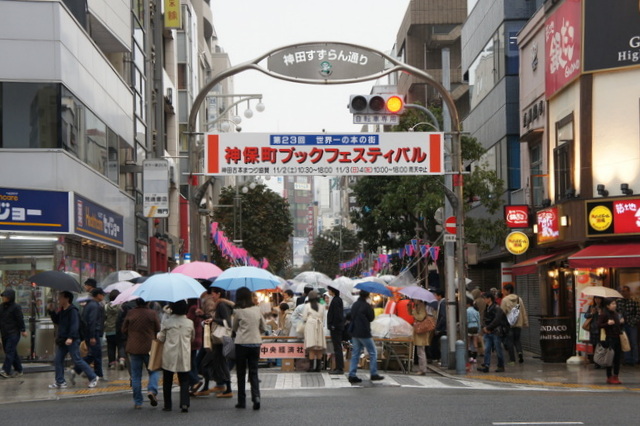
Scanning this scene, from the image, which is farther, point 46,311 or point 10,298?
point 46,311

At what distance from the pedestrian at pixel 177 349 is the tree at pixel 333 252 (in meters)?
125

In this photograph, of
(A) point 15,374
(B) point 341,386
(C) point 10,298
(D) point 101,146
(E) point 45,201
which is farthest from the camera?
(D) point 101,146

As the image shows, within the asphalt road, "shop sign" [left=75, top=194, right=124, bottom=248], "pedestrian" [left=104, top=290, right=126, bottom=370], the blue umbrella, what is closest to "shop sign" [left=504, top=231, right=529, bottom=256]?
the blue umbrella

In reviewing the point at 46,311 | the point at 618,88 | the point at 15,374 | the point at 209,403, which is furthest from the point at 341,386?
the point at 618,88

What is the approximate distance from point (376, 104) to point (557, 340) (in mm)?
8445

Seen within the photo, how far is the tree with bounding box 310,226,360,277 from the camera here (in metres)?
143

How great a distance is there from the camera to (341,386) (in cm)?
1877

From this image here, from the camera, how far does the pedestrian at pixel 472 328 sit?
25.2 m

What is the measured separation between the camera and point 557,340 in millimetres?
25938

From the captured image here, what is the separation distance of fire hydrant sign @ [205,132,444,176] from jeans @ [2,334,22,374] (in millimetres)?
5241

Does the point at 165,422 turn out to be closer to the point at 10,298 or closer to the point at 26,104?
the point at 10,298

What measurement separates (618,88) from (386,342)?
8747 millimetres

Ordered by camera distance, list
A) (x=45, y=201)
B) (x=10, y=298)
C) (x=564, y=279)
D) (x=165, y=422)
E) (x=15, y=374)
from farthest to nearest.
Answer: (x=564, y=279) → (x=45, y=201) → (x=15, y=374) → (x=10, y=298) → (x=165, y=422)

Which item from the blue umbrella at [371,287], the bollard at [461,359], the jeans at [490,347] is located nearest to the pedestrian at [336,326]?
the blue umbrella at [371,287]
